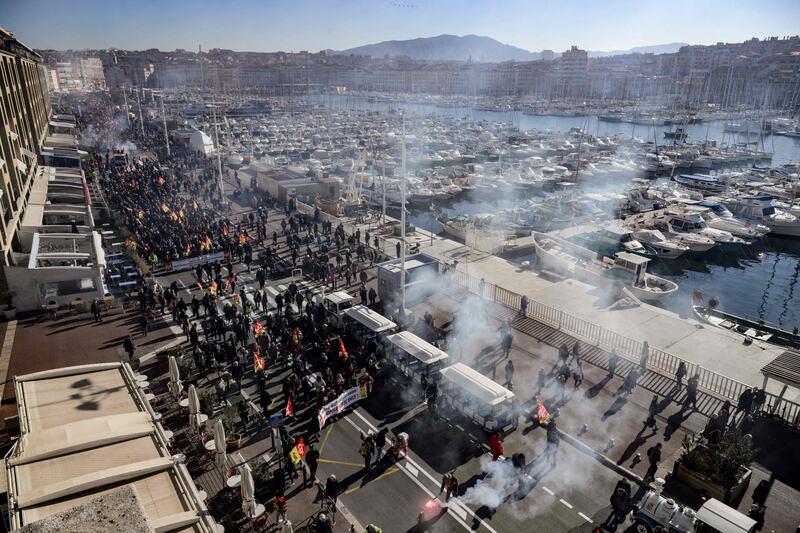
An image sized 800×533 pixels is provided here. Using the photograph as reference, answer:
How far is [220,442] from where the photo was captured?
13.7 m

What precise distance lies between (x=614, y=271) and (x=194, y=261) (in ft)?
86.5

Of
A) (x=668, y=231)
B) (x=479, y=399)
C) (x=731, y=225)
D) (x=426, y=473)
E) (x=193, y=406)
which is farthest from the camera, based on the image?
(x=731, y=225)

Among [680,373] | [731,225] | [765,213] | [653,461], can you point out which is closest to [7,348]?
[653,461]

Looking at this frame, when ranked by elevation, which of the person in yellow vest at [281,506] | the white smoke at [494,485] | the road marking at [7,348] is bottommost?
the white smoke at [494,485]

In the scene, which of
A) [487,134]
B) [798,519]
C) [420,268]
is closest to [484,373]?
[420,268]

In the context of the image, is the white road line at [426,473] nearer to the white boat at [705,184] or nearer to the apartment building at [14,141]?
the apartment building at [14,141]

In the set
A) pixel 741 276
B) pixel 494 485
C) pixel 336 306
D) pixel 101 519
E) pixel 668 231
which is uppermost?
pixel 101 519

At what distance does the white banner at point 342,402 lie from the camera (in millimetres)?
16453

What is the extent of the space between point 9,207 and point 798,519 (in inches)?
1603

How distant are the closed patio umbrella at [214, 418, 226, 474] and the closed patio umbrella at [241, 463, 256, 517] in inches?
62.7

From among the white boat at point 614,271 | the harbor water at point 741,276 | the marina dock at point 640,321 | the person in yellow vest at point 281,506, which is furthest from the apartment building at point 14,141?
the white boat at point 614,271

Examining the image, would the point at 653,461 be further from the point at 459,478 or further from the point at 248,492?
the point at 248,492

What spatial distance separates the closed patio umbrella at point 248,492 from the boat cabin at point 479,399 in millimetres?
7506

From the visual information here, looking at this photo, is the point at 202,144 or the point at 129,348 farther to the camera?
the point at 202,144
